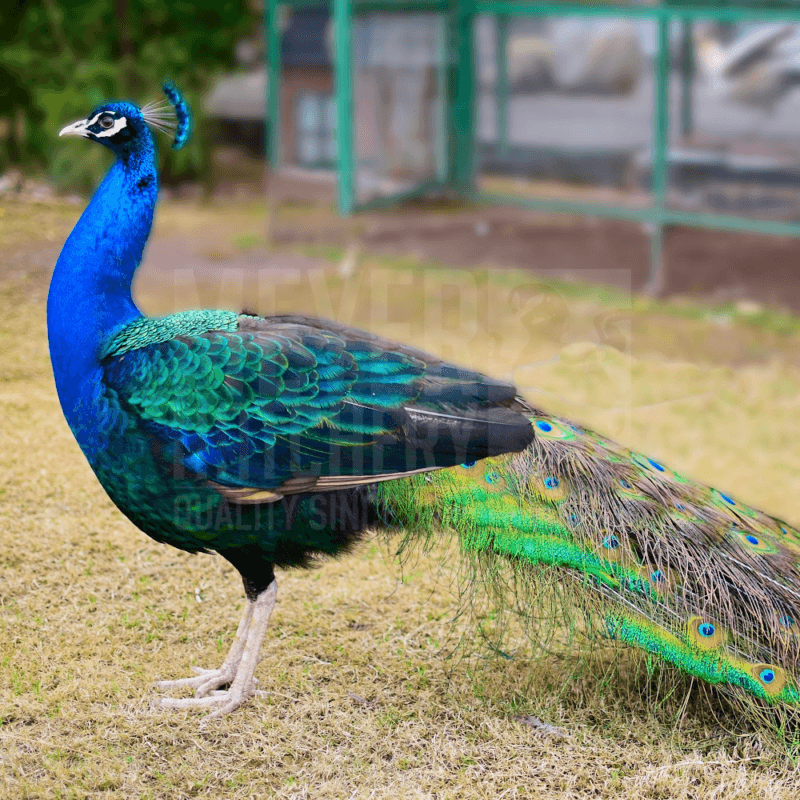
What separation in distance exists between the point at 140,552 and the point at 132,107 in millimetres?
1681

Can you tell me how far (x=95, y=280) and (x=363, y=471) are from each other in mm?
977

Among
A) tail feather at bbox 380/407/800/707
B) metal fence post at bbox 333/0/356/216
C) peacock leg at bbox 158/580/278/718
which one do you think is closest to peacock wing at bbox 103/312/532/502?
tail feather at bbox 380/407/800/707

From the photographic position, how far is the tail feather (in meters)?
3.31

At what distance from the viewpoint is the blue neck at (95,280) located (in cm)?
336

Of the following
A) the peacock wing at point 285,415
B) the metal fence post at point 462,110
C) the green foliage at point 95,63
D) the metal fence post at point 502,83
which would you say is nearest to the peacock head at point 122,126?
the peacock wing at point 285,415

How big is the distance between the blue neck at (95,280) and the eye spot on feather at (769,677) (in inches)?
80.1

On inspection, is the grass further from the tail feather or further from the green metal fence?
the green metal fence

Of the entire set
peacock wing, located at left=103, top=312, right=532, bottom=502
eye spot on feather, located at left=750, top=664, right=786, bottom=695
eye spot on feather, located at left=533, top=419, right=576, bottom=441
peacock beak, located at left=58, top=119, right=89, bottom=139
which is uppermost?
peacock beak, located at left=58, top=119, right=89, bottom=139

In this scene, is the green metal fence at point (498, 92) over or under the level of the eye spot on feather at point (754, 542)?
over

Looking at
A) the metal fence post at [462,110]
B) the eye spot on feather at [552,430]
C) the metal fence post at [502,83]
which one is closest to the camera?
the eye spot on feather at [552,430]

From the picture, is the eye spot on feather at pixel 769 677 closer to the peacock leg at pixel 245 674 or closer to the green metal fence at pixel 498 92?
the peacock leg at pixel 245 674

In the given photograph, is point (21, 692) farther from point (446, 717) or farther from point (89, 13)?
point (89, 13)

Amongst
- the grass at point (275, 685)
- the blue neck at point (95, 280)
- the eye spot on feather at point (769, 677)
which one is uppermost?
the blue neck at point (95, 280)

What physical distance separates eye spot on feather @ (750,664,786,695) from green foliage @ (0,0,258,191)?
8.33m
